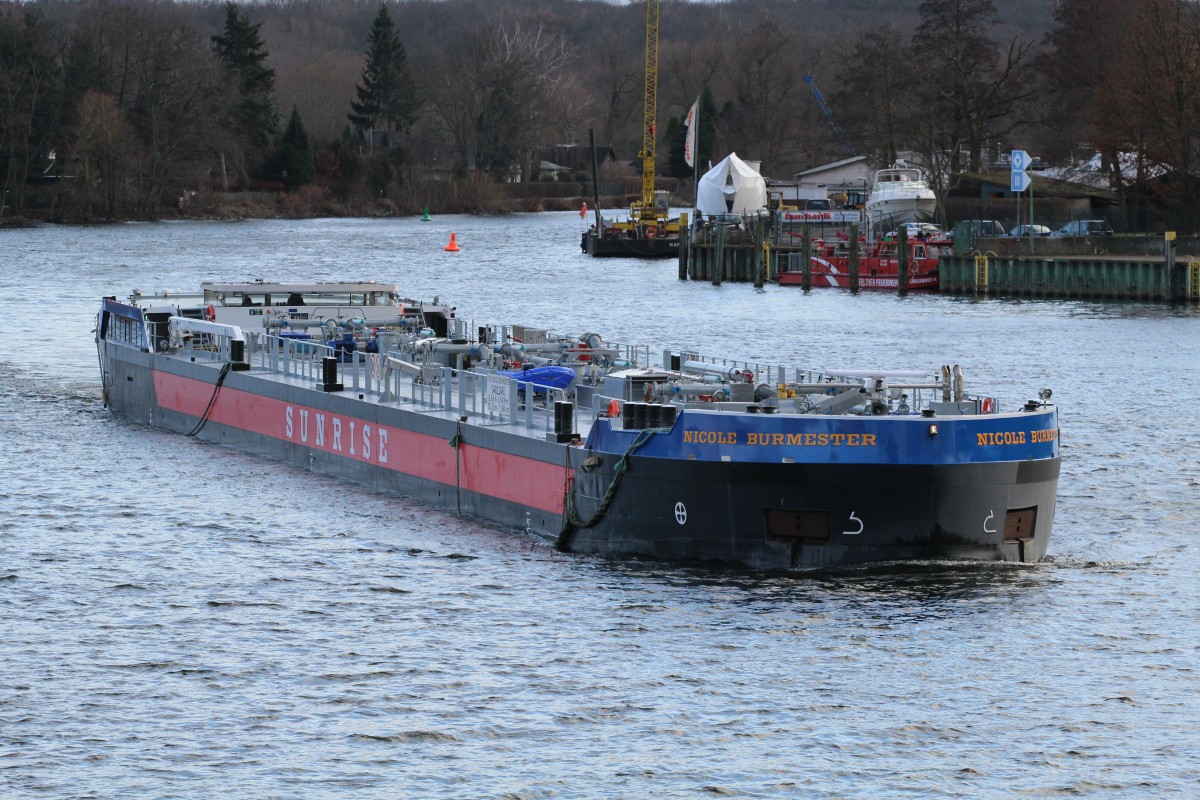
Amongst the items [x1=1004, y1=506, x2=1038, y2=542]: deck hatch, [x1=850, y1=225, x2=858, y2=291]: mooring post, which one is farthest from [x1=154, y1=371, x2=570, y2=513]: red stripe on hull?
[x1=850, y1=225, x2=858, y2=291]: mooring post

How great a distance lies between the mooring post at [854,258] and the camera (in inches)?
3590

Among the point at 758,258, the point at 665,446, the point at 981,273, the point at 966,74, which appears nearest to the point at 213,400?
the point at 665,446

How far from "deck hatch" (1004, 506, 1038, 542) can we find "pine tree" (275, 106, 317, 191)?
539 ft

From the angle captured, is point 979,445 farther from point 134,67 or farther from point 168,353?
point 134,67

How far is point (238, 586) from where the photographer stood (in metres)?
28.6

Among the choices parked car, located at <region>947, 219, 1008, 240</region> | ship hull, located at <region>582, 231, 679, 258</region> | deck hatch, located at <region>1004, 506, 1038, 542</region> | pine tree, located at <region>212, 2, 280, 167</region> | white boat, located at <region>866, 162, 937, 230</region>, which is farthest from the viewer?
pine tree, located at <region>212, 2, 280, 167</region>

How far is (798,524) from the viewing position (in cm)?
2583

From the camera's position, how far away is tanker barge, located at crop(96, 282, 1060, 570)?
82.9 feet

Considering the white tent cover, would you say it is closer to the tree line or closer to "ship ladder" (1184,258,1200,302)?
the tree line

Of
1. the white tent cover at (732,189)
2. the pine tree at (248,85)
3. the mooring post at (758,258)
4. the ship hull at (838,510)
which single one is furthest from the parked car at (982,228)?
the pine tree at (248,85)

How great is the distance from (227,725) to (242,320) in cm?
2651


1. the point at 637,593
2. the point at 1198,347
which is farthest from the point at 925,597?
the point at 1198,347

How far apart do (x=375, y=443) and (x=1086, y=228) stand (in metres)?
64.8

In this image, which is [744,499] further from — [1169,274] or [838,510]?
[1169,274]
